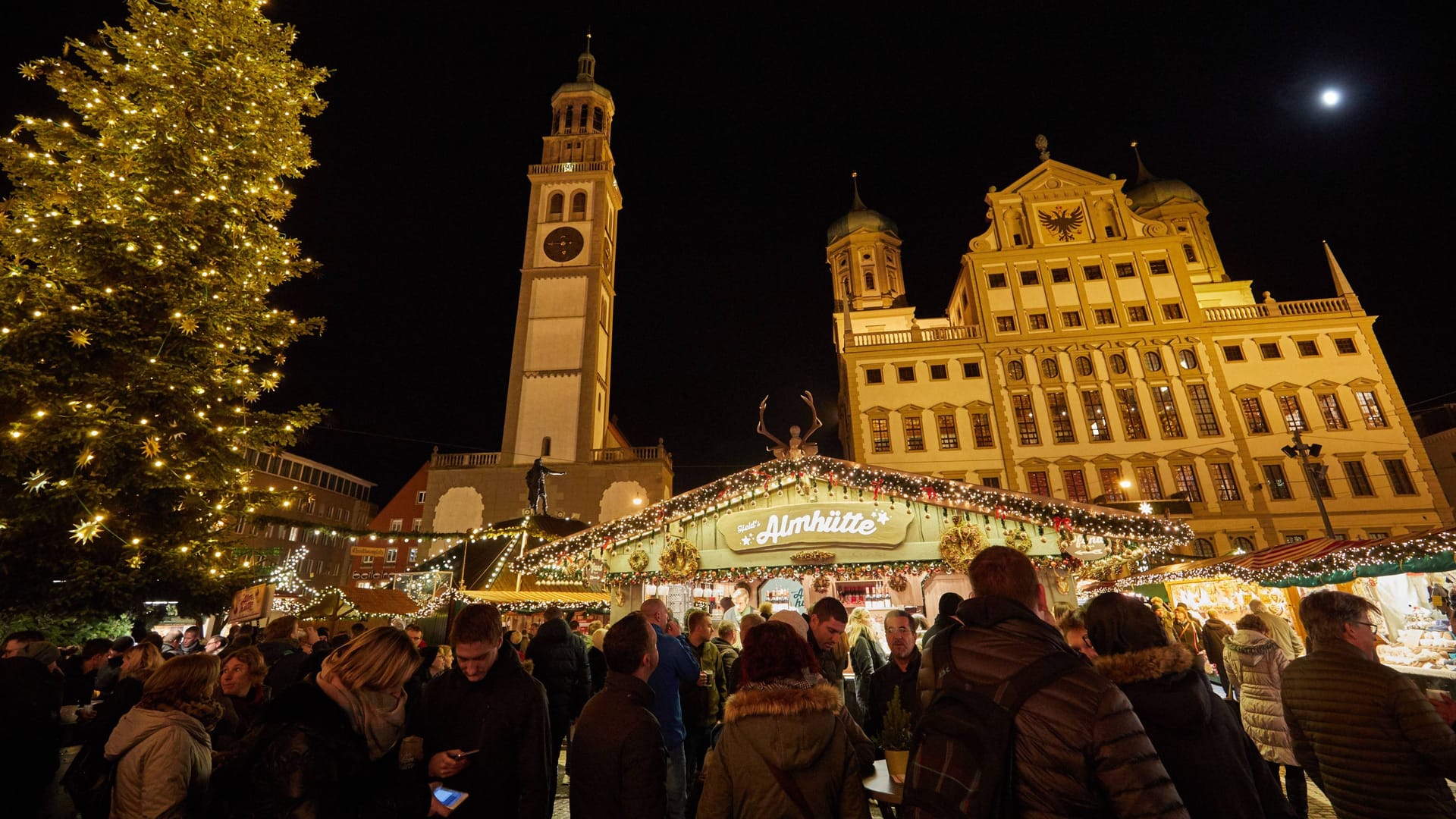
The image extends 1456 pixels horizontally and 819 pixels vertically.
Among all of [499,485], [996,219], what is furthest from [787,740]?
[996,219]

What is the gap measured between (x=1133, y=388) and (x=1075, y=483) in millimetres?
5928

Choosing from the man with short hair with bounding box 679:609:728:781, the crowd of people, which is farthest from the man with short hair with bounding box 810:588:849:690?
the crowd of people

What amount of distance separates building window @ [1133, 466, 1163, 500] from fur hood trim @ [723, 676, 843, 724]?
100.0 ft

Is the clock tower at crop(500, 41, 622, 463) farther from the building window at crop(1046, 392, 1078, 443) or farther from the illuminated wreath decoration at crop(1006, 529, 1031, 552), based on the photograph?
the building window at crop(1046, 392, 1078, 443)

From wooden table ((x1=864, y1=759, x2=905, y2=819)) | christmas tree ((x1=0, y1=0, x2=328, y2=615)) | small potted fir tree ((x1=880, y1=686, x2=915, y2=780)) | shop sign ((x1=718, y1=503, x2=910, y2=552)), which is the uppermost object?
christmas tree ((x1=0, y1=0, x2=328, y2=615))

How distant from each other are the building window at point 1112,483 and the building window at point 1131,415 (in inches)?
77.5

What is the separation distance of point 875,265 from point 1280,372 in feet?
80.8

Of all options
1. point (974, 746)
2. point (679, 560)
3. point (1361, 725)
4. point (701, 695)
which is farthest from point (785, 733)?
point (679, 560)

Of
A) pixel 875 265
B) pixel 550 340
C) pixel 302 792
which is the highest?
pixel 875 265

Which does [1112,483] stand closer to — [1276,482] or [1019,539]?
[1276,482]

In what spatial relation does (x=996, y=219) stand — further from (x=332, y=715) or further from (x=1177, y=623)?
(x=332, y=715)

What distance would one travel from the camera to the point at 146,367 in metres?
8.64

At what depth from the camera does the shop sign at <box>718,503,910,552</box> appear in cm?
1113

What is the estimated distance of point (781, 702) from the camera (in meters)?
2.52
